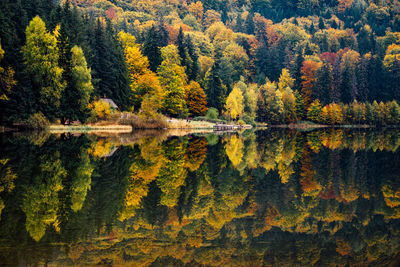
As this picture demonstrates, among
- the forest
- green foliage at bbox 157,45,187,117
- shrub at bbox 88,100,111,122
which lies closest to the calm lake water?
the forest

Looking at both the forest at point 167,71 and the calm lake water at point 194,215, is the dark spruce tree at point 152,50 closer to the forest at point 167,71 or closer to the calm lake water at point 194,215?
the forest at point 167,71

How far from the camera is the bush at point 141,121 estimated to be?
5712 centimetres

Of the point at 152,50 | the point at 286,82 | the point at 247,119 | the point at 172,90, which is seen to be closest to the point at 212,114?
the point at 172,90

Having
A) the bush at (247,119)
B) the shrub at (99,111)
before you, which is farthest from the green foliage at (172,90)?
the bush at (247,119)

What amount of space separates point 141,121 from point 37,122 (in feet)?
51.6

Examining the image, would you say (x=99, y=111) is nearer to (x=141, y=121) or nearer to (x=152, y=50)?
(x=141, y=121)

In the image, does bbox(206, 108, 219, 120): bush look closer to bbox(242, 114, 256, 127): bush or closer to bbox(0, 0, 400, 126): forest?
bbox(0, 0, 400, 126): forest

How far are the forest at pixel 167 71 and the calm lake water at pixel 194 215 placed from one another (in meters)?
31.8

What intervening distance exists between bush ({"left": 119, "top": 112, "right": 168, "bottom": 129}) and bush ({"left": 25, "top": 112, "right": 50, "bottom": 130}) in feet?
38.0

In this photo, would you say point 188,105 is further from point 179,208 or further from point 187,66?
point 179,208

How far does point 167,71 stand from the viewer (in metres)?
74.5

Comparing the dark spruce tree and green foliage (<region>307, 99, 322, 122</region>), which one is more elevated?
the dark spruce tree

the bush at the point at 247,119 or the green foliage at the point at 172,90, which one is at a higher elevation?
the green foliage at the point at 172,90

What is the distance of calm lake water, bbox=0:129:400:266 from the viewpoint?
23.2ft
